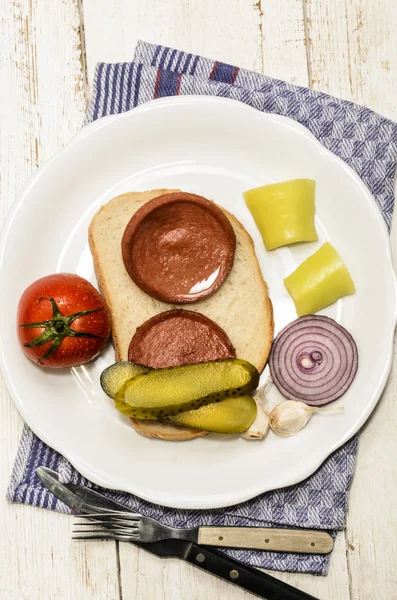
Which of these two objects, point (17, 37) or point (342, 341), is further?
point (17, 37)

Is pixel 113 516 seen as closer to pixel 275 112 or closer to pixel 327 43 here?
pixel 275 112

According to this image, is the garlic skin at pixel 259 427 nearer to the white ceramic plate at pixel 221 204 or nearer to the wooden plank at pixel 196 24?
the white ceramic plate at pixel 221 204

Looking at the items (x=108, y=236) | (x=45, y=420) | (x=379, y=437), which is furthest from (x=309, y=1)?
(x=45, y=420)

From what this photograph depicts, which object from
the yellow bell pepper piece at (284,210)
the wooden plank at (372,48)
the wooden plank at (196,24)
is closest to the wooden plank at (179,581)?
the yellow bell pepper piece at (284,210)

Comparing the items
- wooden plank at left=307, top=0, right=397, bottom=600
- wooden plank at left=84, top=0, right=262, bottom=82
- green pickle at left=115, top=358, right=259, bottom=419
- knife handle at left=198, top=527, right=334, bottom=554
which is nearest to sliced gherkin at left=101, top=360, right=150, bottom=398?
green pickle at left=115, top=358, right=259, bottom=419

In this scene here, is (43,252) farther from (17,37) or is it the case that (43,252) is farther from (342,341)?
(342,341)
